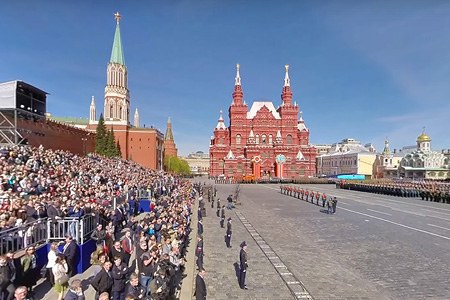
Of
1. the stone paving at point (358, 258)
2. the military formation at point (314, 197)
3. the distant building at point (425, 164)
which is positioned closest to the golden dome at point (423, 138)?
the distant building at point (425, 164)

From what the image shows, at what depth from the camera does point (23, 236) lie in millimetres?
8211

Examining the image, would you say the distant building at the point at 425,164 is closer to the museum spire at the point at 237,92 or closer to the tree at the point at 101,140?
the museum spire at the point at 237,92

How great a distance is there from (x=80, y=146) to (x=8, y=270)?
126ft

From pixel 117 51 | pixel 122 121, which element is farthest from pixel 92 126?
pixel 117 51

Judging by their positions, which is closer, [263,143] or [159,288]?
[159,288]

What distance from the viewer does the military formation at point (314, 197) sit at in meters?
23.7

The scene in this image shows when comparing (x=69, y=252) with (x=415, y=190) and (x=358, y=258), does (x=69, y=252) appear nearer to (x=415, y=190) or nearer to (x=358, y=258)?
(x=358, y=258)

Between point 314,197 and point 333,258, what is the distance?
74.6ft

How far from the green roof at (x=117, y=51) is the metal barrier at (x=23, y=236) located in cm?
6526

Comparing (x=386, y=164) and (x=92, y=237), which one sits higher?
(x=386, y=164)

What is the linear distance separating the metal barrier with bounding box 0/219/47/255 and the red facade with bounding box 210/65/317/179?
63.5m

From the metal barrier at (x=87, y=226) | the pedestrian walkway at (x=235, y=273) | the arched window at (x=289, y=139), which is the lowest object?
the pedestrian walkway at (x=235, y=273)

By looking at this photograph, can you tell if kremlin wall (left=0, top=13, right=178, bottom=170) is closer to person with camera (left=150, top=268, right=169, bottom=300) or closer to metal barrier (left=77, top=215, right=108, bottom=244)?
metal barrier (left=77, top=215, right=108, bottom=244)

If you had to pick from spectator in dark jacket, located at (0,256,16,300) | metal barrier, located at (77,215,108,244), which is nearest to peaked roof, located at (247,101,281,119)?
metal barrier, located at (77,215,108,244)
